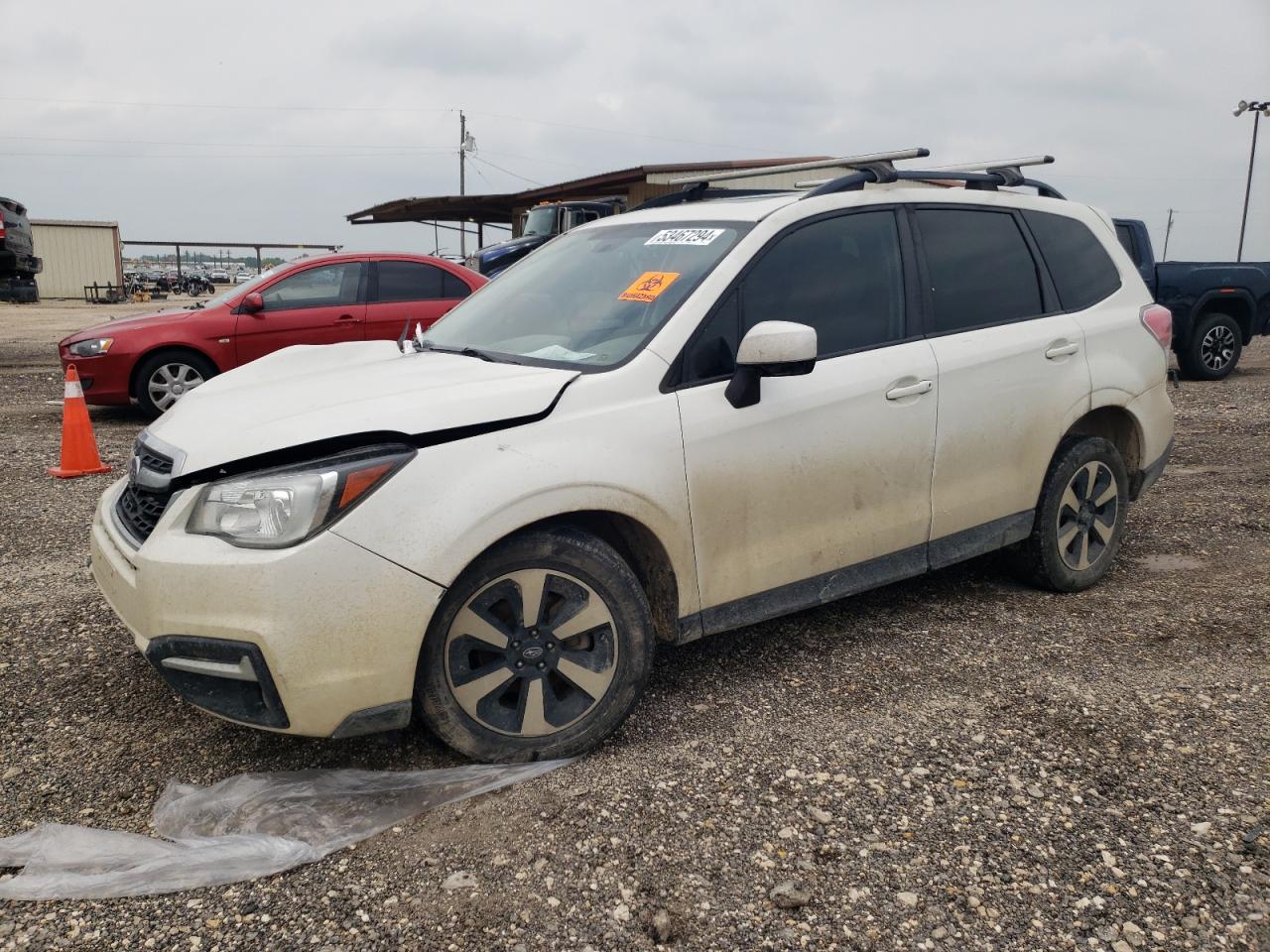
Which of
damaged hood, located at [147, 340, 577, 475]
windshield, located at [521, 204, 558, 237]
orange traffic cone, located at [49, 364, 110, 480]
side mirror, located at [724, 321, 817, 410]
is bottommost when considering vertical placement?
orange traffic cone, located at [49, 364, 110, 480]

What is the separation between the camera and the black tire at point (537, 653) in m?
2.85

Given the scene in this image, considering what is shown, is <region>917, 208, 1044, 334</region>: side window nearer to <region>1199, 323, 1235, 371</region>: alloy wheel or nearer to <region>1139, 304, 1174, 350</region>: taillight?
<region>1139, 304, 1174, 350</region>: taillight

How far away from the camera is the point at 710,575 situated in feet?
10.8

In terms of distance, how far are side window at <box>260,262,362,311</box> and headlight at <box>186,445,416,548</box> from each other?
703 cm

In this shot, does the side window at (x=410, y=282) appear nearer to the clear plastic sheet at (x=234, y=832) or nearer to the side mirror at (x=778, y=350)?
the side mirror at (x=778, y=350)

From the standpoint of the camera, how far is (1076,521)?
4477 mm

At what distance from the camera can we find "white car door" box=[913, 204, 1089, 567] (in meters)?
3.88

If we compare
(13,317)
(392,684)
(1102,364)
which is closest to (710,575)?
(392,684)

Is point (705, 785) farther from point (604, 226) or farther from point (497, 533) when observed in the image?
point (604, 226)

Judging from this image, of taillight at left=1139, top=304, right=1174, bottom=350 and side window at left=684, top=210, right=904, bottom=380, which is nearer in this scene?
side window at left=684, top=210, right=904, bottom=380

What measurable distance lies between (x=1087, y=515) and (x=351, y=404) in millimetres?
3243

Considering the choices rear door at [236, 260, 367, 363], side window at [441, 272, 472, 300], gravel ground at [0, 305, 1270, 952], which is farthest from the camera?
side window at [441, 272, 472, 300]

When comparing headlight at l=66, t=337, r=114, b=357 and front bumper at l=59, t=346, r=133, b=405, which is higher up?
headlight at l=66, t=337, r=114, b=357

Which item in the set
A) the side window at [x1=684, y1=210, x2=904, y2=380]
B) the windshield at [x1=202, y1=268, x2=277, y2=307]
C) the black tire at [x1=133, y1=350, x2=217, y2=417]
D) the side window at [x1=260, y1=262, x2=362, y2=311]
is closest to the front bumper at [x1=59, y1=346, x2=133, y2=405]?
the black tire at [x1=133, y1=350, x2=217, y2=417]
